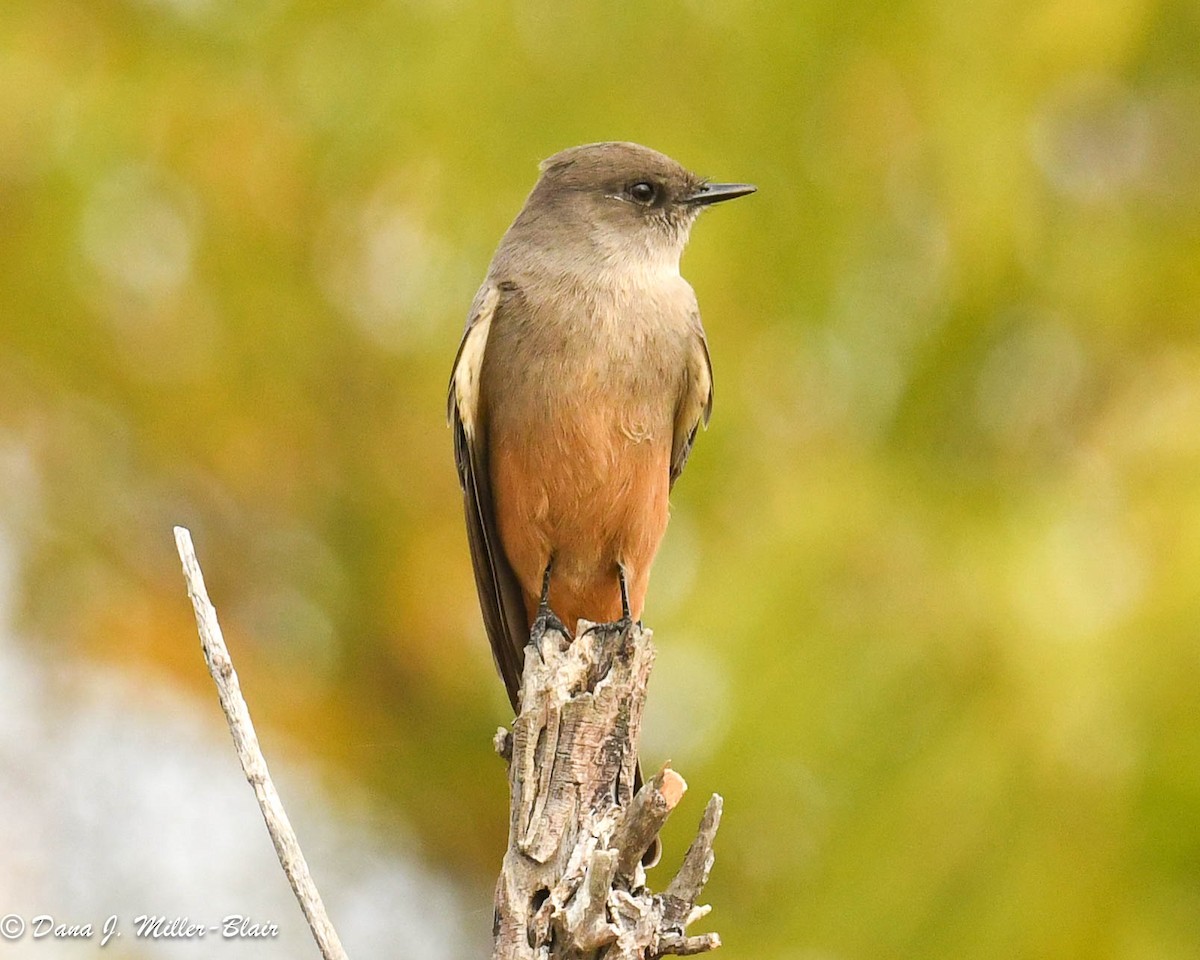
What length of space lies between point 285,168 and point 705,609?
3216 mm

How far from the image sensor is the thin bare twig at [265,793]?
368cm

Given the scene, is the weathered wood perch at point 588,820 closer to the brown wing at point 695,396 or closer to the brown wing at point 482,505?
the brown wing at point 482,505

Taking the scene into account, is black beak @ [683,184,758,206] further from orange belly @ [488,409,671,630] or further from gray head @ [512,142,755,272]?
orange belly @ [488,409,671,630]

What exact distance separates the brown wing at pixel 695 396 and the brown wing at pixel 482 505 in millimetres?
787

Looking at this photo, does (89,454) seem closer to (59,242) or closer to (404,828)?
(59,242)

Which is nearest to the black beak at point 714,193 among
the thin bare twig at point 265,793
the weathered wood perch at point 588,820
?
the weathered wood perch at point 588,820

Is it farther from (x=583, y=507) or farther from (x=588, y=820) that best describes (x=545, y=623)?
(x=588, y=820)

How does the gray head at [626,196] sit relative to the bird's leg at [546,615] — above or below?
above

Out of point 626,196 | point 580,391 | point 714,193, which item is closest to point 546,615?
point 580,391

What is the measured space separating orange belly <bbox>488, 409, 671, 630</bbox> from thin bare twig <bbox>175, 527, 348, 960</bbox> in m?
2.33

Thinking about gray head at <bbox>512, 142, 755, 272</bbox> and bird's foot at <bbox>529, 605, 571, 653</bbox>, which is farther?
gray head at <bbox>512, 142, 755, 272</bbox>

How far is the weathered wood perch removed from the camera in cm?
412

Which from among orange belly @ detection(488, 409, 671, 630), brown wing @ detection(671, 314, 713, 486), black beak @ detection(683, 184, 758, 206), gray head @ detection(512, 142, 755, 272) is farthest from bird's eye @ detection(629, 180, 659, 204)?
orange belly @ detection(488, 409, 671, 630)

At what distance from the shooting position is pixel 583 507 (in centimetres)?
606
